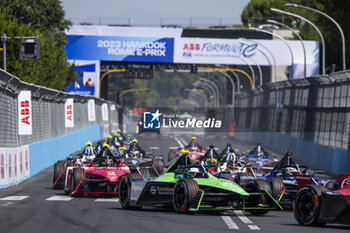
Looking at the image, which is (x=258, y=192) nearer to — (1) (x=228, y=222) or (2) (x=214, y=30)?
(1) (x=228, y=222)

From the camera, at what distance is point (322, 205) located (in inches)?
450

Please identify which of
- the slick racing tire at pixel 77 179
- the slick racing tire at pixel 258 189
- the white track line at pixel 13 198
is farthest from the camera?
the slick racing tire at pixel 77 179

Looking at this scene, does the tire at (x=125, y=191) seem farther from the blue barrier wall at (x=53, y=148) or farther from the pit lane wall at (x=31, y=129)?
the blue barrier wall at (x=53, y=148)

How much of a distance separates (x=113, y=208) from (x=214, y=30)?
223 feet

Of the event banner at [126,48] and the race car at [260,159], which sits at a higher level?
the event banner at [126,48]

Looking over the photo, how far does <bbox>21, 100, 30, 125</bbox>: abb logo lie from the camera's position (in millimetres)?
26133

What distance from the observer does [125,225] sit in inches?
479

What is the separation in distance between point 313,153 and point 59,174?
48.1 ft

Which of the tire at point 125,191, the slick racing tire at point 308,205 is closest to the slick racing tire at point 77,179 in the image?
the tire at point 125,191

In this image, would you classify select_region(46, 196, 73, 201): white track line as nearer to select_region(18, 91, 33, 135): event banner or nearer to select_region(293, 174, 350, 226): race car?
select_region(293, 174, 350, 226): race car

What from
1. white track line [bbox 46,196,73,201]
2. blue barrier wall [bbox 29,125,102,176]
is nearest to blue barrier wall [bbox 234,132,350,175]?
blue barrier wall [bbox 29,125,102,176]

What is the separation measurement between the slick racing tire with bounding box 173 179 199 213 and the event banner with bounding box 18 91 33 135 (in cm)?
1259

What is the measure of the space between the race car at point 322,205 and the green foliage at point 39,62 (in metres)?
40.0

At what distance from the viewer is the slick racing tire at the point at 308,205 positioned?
1156 centimetres
